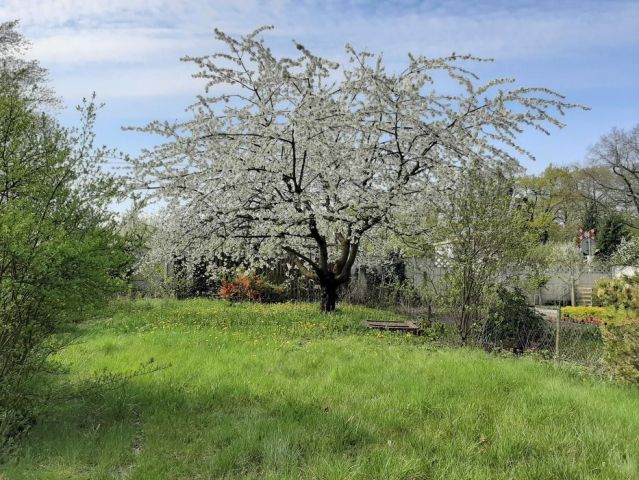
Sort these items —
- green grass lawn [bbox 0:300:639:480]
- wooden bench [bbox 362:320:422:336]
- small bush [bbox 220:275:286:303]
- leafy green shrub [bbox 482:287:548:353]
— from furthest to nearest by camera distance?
small bush [bbox 220:275:286:303]
wooden bench [bbox 362:320:422:336]
leafy green shrub [bbox 482:287:548:353]
green grass lawn [bbox 0:300:639:480]

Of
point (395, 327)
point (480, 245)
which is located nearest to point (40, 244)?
point (480, 245)

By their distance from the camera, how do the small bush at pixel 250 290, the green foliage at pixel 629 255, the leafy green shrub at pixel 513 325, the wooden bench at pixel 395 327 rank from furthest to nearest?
the green foliage at pixel 629 255 → the small bush at pixel 250 290 → the wooden bench at pixel 395 327 → the leafy green shrub at pixel 513 325

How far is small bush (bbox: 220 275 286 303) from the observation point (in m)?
14.2

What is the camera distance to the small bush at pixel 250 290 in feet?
46.6

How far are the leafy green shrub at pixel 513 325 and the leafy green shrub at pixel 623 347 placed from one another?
104 inches

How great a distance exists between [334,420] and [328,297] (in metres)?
7.21

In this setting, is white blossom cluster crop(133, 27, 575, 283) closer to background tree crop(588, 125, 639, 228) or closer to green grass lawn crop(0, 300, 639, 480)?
green grass lawn crop(0, 300, 639, 480)

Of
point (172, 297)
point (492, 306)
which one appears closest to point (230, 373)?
point (492, 306)

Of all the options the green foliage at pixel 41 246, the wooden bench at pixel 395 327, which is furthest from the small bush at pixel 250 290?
the green foliage at pixel 41 246

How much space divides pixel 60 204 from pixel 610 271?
27.1 m

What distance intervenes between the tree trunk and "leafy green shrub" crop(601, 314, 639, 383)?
6.08m

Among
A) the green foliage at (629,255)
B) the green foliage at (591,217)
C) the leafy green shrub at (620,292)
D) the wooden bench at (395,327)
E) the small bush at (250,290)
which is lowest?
the wooden bench at (395,327)

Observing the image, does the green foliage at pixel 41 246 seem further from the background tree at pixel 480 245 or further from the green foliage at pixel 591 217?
the green foliage at pixel 591 217

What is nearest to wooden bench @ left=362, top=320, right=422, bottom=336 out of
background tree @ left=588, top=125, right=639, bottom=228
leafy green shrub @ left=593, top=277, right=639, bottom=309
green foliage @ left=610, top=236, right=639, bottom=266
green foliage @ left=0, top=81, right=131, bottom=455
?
leafy green shrub @ left=593, top=277, right=639, bottom=309
